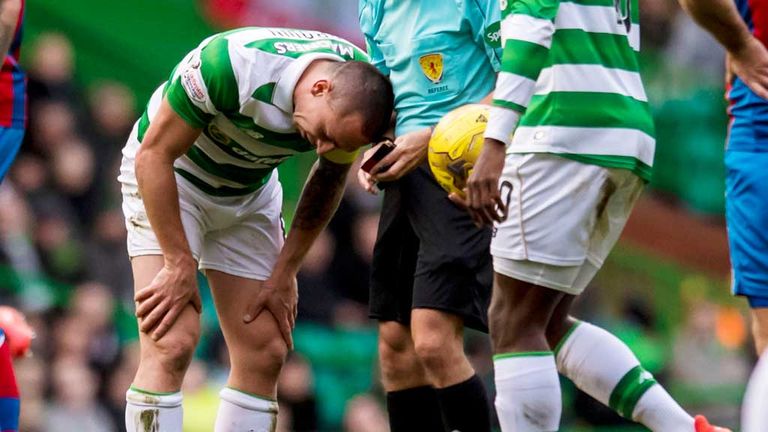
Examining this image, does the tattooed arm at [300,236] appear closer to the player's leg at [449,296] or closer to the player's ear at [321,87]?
the player's leg at [449,296]

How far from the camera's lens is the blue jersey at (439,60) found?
5789 mm

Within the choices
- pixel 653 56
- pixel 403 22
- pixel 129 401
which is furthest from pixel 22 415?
pixel 653 56

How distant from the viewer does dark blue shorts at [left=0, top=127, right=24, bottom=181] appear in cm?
606

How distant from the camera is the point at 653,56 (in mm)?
14219

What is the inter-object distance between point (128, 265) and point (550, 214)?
531 cm

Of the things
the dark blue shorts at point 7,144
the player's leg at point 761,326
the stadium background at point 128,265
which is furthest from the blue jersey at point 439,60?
the stadium background at point 128,265

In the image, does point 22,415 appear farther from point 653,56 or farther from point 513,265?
point 653,56

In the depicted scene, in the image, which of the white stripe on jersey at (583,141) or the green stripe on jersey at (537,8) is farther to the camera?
the white stripe on jersey at (583,141)

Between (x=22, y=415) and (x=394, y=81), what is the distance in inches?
160

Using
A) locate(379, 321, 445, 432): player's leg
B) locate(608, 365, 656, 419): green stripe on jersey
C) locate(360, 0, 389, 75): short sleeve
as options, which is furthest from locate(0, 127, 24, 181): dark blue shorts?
locate(608, 365, 656, 419): green stripe on jersey

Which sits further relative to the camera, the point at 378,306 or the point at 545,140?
the point at 378,306

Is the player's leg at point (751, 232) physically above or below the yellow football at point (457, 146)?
below

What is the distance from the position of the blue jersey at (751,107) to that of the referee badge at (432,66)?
1.14 metres

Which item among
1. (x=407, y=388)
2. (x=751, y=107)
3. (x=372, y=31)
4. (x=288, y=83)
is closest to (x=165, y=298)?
(x=288, y=83)
